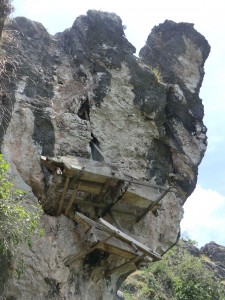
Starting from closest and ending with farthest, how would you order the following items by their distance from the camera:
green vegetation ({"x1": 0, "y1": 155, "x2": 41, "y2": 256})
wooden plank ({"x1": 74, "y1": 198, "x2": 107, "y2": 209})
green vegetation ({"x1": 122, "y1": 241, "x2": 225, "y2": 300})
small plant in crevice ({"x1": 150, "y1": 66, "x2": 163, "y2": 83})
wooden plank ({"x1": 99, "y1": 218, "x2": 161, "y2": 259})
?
1. green vegetation ({"x1": 0, "y1": 155, "x2": 41, "y2": 256})
2. wooden plank ({"x1": 99, "y1": 218, "x2": 161, "y2": 259})
3. wooden plank ({"x1": 74, "y1": 198, "x2": 107, "y2": 209})
4. small plant in crevice ({"x1": 150, "y1": 66, "x2": 163, "y2": 83})
5. green vegetation ({"x1": 122, "y1": 241, "x2": 225, "y2": 300})

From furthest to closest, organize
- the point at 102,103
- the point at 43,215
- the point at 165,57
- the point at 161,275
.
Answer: the point at 161,275, the point at 165,57, the point at 102,103, the point at 43,215

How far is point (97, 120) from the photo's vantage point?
36.8 ft

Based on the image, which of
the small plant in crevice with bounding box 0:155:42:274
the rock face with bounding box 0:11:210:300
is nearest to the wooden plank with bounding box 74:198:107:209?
the rock face with bounding box 0:11:210:300

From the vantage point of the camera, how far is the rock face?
923 centimetres

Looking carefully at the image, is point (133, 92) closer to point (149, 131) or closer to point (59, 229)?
point (149, 131)

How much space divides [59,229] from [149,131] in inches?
149

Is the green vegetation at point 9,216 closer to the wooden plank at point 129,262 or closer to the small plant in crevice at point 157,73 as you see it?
the wooden plank at point 129,262

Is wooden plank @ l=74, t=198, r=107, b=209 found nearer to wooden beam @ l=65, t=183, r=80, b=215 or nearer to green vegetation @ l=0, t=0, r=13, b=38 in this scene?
wooden beam @ l=65, t=183, r=80, b=215

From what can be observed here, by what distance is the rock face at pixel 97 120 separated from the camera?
9.23 m

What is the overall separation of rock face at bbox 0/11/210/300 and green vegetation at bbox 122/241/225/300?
781 centimetres

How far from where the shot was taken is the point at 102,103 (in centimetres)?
1153

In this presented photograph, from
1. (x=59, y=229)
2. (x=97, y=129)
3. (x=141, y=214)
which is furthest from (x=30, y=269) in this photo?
(x=97, y=129)

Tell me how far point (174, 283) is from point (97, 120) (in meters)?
10.5

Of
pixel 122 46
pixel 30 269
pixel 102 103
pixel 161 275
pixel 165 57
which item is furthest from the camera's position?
pixel 161 275
